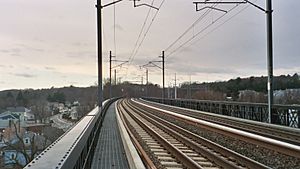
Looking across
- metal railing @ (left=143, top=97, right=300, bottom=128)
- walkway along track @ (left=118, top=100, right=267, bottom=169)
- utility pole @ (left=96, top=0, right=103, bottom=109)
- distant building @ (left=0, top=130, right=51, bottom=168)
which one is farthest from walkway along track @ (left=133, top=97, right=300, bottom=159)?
distant building @ (left=0, top=130, right=51, bottom=168)

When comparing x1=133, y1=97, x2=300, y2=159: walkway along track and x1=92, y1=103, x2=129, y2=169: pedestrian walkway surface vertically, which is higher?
x1=133, y1=97, x2=300, y2=159: walkway along track

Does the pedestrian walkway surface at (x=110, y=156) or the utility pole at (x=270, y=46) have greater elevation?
the utility pole at (x=270, y=46)

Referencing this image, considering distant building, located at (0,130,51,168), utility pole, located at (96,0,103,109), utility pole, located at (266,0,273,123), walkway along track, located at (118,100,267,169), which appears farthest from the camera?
utility pole, located at (266,0,273,123)

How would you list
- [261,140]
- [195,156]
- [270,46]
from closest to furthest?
[261,140] < [195,156] < [270,46]

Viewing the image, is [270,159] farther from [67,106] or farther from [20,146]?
[67,106]

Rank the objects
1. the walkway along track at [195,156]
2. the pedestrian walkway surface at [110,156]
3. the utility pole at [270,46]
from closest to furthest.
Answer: the pedestrian walkway surface at [110,156] < the walkway along track at [195,156] < the utility pole at [270,46]

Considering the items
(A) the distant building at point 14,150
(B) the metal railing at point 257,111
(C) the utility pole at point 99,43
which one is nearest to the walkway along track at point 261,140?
(B) the metal railing at point 257,111

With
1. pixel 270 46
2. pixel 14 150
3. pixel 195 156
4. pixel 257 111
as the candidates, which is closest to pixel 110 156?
pixel 195 156

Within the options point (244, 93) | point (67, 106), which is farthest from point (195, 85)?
point (67, 106)

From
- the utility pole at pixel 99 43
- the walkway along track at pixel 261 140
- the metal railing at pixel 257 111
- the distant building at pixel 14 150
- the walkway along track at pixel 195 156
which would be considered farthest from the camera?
the metal railing at pixel 257 111

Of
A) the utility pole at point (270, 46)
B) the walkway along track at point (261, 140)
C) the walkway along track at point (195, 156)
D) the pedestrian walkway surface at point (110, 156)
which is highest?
the utility pole at point (270, 46)

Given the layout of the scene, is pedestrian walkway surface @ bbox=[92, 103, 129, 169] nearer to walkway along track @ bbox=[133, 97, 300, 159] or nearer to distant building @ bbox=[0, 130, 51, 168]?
distant building @ bbox=[0, 130, 51, 168]

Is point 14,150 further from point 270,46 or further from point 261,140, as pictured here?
point 270,46

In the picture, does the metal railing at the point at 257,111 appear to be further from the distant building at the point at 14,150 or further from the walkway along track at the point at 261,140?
the distant building at the point at 14,150
